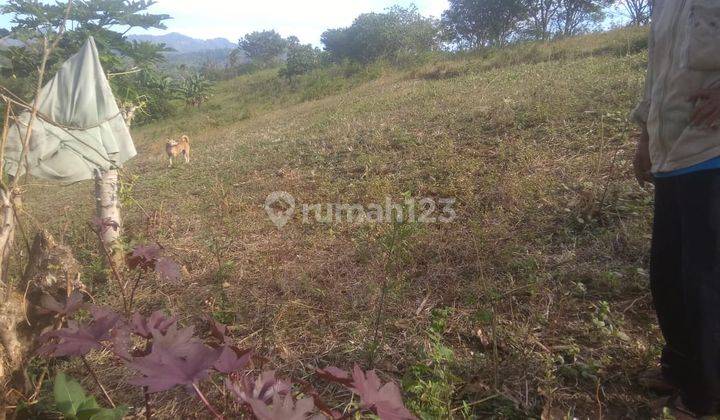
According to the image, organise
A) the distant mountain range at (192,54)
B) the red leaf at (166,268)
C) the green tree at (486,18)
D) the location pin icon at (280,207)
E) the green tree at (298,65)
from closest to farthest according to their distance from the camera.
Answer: the red leaf at (166,268)
the location pin icon at (280,207)
the distant mountain range at (192,54)
the green tree at (486,18)
the green tree at (298,65)

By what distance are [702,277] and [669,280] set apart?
0.69 feet

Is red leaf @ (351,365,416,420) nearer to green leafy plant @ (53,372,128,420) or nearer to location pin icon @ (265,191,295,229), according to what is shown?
green leafy plant @ (53,372,128,420)

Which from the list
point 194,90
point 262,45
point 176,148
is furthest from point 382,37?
point 262,45

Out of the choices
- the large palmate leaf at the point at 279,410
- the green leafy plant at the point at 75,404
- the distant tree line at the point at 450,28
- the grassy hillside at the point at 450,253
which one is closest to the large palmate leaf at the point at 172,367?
the large palmate leaf at the point at 279,410

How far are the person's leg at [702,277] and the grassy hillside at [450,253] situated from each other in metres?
0.22

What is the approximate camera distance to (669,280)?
1.34 metres

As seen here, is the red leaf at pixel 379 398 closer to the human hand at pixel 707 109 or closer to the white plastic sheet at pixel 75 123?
the human hand at pixel 707 109

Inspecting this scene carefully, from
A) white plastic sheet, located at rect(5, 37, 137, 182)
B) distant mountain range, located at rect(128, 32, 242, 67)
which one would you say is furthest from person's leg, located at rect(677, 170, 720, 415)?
distant mountain range, located at rect(128, 32, 242, 67)

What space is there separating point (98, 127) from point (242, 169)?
2323 millimetres

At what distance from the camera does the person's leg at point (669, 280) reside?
4.21ft

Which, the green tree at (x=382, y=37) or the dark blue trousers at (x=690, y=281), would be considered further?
the green tree at (x=382, y=37)

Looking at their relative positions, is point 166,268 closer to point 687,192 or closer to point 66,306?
point 66,306

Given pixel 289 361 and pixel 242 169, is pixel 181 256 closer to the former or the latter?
pixel 289 361

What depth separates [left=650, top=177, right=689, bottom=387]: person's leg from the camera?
1284mm
